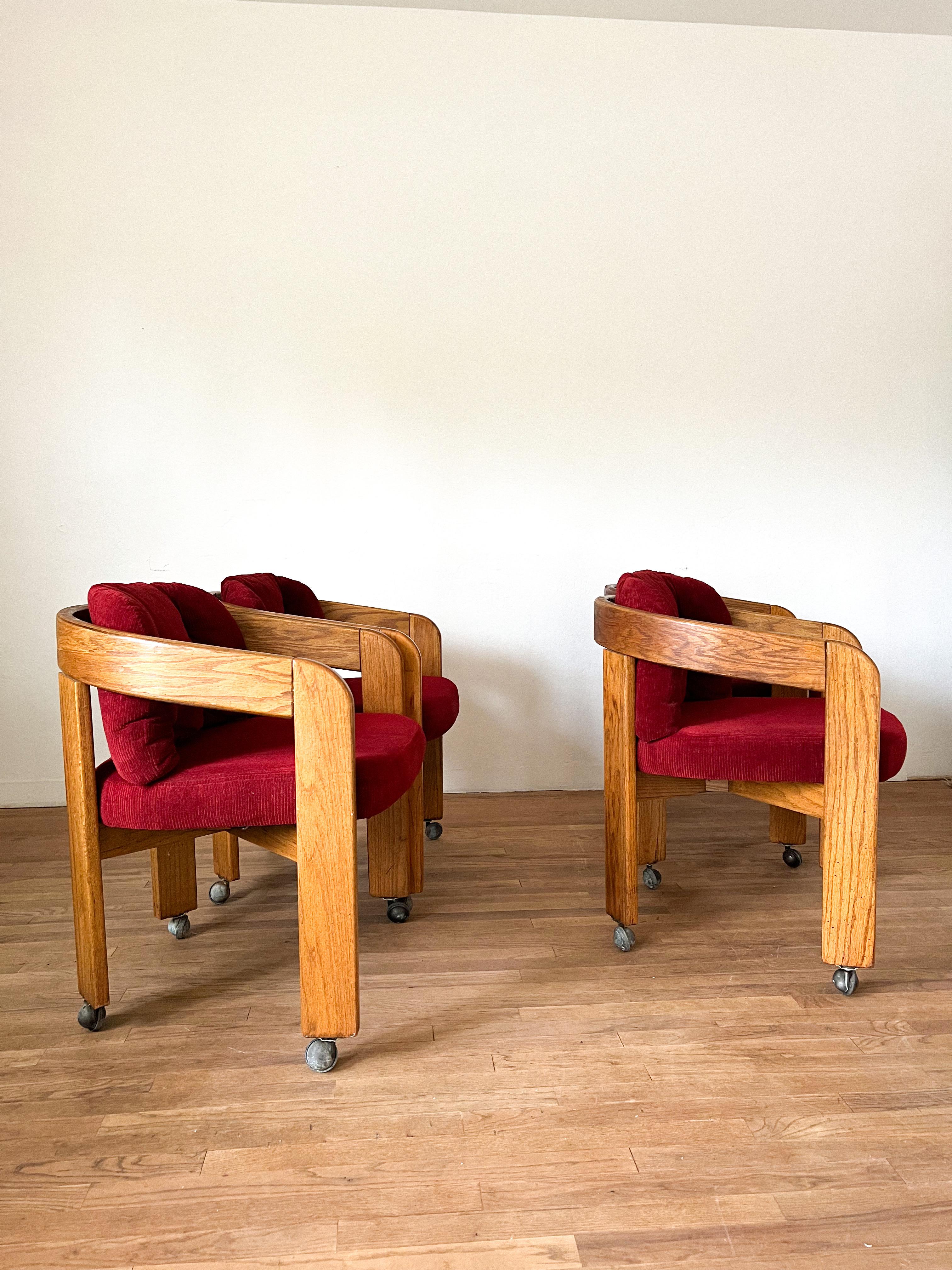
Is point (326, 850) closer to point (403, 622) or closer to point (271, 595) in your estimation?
point (271, 595)

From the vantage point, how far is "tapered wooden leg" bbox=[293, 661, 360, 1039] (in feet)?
5.71

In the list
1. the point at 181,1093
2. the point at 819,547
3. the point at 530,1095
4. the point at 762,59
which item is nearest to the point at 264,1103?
A: the point at 181,1093

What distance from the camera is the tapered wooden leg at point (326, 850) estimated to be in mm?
1741

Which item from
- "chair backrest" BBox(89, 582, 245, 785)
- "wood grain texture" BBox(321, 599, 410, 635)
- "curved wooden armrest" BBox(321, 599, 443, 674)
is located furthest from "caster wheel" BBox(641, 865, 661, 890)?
"chair backrest" BBox(89, 582, 245, 785)

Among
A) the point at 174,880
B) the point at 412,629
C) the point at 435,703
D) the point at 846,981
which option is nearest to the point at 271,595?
the point at 412,629

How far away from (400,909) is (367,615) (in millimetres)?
986

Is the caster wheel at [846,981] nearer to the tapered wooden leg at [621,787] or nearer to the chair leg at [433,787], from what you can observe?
Result: the tapered wooden leg at [621,787]

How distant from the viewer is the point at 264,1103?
171 cm

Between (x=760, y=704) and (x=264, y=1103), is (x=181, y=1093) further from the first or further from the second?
(x=760, y=704)

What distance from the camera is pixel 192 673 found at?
5.88ft

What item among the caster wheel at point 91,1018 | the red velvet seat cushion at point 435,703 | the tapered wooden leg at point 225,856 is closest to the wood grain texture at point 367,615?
the red velvet seat cushion at point 435,703

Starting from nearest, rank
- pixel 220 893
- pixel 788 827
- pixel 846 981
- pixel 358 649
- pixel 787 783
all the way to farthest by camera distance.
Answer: pixel 846 981 → pixel 787 783 → pixel 358 649 → pixel 220 893 → pixel 788 827

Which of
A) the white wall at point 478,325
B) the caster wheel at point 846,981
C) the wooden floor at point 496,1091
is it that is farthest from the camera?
the white wall at point 478,325

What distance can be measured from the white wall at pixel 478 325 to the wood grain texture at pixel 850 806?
1.84 meters
